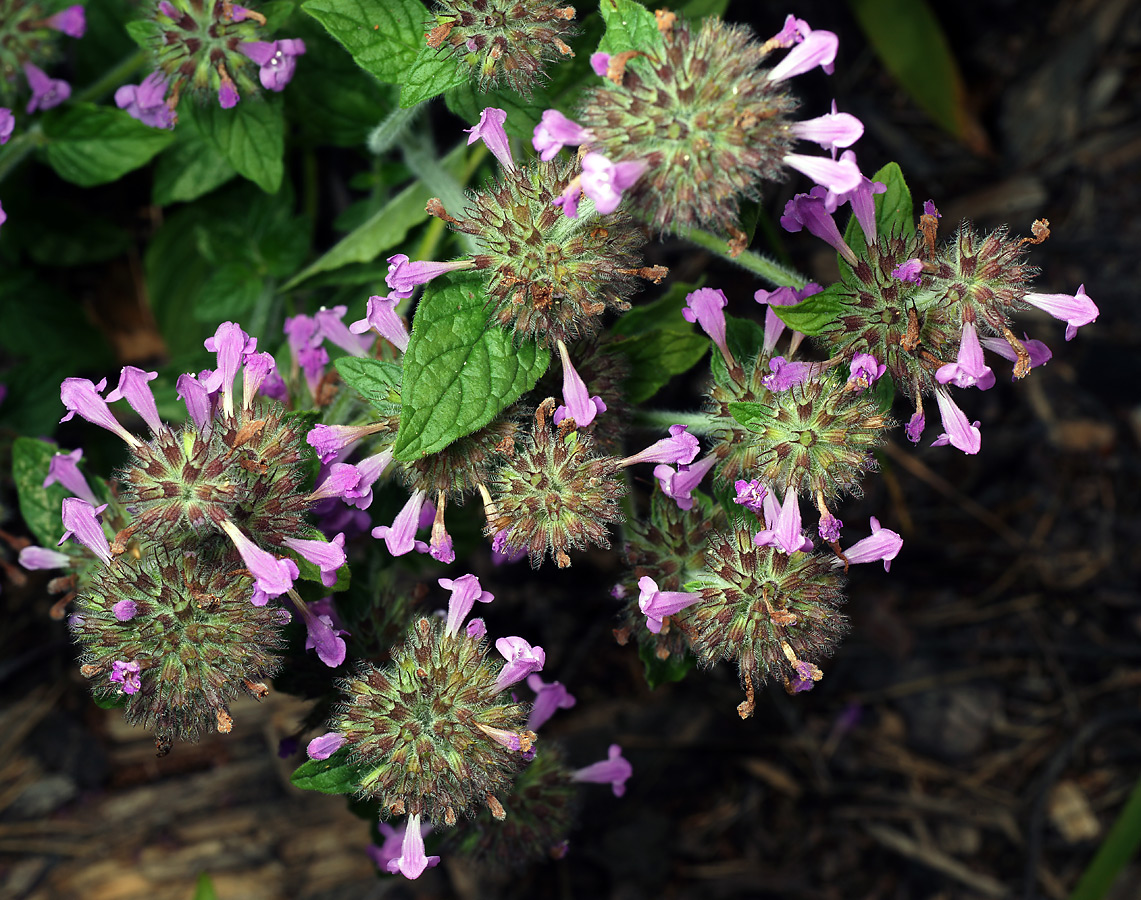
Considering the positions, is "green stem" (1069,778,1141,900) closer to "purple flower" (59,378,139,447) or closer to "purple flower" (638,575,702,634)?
"purple flower" (638,575,702,634)

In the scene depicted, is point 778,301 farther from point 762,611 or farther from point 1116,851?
point 1116,851

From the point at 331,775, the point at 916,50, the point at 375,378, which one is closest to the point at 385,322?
the point at 375,378

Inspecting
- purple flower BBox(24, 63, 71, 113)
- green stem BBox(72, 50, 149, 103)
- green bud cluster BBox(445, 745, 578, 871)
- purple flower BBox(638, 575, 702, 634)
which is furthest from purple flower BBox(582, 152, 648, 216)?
purple flower BBox(24, 63, 71, 113)

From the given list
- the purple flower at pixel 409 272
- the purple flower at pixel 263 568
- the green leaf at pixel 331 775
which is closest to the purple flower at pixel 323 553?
the purple flower at pixel 263 568

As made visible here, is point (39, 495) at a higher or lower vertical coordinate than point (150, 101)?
lower

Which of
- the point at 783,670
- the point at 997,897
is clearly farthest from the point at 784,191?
the point at 997,897

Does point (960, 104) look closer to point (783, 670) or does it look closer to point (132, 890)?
point (783, 670)
